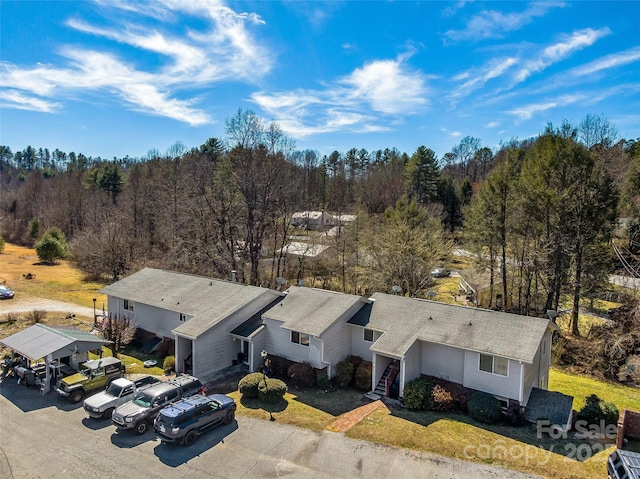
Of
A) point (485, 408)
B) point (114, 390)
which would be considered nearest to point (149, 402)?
point (114, 390)

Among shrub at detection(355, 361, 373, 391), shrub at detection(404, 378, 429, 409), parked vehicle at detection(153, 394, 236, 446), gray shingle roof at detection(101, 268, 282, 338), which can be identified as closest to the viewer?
parked vehicle at detection(153, 394, 236, 446)

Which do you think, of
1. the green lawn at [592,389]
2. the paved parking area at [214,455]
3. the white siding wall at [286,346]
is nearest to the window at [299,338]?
the white siding wall at [286,346]

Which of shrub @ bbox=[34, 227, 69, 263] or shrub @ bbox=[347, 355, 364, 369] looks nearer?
shrub @ bbox=[347, 355, 364, 369]

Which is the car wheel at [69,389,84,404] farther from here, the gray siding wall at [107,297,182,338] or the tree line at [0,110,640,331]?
the tree line at [0,110,640,331]

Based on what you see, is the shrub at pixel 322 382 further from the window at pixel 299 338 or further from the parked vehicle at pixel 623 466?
the parked vehicle at pixel 623 466

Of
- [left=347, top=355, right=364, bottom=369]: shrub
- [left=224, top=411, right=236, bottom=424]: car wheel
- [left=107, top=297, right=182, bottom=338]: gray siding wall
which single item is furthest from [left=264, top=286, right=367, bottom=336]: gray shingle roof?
[left=107, top=297, right=182, bottom=338]: gray siding wall

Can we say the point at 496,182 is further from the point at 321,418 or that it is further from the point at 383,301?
the point at 321,418

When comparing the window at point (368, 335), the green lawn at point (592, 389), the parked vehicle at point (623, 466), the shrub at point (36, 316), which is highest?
the window at point (368, 335)
